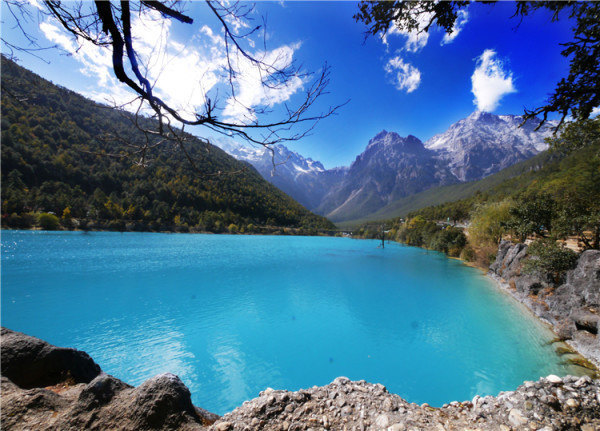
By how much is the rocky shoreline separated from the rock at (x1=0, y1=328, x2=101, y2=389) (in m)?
13.4

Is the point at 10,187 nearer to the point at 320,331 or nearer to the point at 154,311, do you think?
the point at 154,311

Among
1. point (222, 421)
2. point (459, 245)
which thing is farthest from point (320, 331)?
point (459, 245)

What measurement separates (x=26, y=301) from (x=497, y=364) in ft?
73.4

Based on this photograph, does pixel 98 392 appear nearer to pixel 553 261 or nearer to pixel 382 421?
pixel 382 421

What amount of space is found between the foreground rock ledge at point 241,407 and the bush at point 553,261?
12.1m

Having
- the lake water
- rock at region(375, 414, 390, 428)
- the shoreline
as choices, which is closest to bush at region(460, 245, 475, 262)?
the shoreline

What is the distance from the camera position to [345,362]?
8.38m

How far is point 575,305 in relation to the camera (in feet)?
30.1

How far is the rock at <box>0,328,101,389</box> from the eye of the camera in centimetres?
260

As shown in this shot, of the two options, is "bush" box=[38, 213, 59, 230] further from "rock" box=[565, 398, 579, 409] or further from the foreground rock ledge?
"rock" box=[565, 398, 579, 409]

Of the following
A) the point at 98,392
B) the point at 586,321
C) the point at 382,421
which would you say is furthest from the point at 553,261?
the point at 98,392

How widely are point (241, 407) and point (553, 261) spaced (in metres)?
15.7

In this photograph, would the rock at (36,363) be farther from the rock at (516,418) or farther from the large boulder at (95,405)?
the rock at (516,418)

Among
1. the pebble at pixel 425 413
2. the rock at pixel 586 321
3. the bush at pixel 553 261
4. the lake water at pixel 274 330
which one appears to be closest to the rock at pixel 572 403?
the pebble at pixel 425 413
